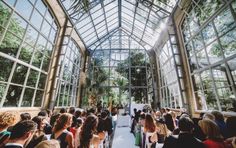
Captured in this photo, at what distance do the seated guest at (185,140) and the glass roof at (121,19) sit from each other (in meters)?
7.78

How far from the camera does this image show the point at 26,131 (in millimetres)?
1423

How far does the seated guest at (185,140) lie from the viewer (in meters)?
1.64

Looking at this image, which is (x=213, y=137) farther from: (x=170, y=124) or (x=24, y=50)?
(x=24, y=50)

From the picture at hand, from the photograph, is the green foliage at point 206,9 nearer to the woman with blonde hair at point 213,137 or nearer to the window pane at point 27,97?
the woman with blonde hair at point 213,137

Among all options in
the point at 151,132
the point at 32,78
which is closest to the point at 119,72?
the point at 32,78

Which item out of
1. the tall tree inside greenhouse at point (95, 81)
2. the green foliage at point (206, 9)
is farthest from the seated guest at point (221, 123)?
the tall tree inside greenhouse at point (95, 81)

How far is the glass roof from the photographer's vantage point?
8742mm

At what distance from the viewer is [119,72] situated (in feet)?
41.7

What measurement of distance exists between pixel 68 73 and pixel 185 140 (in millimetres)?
8797

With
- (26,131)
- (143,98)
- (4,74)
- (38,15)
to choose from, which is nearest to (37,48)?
(38,15)

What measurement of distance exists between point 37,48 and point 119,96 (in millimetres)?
7537

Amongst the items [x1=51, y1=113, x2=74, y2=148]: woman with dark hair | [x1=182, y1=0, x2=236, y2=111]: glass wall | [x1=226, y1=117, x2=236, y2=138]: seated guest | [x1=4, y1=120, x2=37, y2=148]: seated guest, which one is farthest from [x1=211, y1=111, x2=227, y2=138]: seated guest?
[x1=4, y1=120, x2=37, y2=148]: seated guest

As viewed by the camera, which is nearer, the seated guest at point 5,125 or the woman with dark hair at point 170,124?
the seated guest at point 5,125

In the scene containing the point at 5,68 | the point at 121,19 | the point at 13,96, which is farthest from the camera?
the point at 121,19
